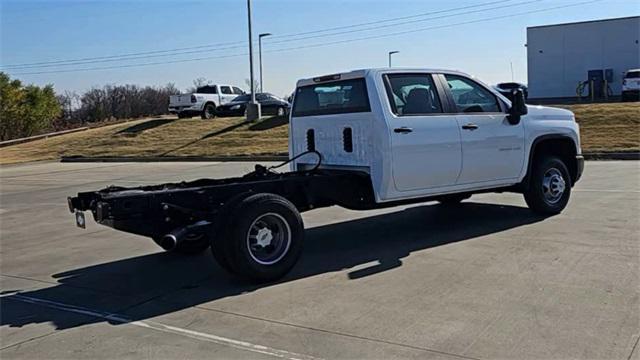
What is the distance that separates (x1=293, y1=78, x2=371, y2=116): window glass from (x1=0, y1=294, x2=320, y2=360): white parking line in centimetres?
333

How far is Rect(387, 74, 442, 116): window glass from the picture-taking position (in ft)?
23.6

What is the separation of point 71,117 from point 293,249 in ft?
194

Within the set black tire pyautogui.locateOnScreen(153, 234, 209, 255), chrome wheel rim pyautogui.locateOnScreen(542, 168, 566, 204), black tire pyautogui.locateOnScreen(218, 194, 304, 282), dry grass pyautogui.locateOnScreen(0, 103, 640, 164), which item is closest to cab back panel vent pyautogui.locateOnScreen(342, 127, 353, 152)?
black tire pyautogui.locateOnScreen(218, 194, 304, 282)

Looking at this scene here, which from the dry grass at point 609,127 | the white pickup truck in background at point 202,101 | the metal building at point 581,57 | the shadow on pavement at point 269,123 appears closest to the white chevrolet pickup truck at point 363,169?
the dry grass at point 609,127

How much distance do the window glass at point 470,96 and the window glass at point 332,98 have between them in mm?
1250

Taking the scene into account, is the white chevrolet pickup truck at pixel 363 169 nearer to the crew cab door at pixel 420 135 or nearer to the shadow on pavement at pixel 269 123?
the crew cab door at pixel 420 135

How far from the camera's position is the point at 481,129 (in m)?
7.80

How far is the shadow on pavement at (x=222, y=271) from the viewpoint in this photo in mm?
5551

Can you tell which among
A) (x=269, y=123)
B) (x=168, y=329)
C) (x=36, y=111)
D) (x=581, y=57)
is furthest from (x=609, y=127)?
(x=36, y=111)

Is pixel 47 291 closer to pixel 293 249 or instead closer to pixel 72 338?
pixel 72 338

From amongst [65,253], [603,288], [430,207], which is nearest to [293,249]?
[603,288]

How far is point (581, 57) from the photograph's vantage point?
4653 centimetres

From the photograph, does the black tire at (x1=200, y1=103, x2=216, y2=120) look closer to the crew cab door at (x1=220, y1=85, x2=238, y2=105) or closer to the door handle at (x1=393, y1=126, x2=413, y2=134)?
the crew cab door at (x1=220, y1=85, x2=238, y2=105)

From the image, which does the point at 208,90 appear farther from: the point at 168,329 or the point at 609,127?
the point at 168,329
